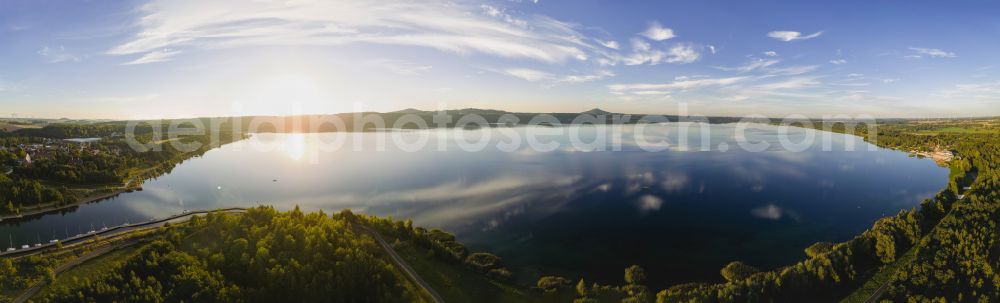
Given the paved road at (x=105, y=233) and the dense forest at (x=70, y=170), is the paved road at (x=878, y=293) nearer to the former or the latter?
the paved road at (x=105, y=233)

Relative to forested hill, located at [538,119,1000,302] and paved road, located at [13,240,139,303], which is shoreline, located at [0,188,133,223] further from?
forested hill, located at [538,119,1000,302]

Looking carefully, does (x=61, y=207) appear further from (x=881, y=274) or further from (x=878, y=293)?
(x=881, y=274)

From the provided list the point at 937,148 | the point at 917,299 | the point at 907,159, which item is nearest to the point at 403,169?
the point at 917,299

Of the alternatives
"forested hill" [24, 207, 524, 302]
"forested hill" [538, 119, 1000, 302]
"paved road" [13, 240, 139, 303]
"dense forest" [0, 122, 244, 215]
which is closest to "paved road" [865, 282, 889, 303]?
"forested hill" [538, 119, 1000, 302]

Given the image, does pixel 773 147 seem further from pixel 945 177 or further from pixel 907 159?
pixel 945 177

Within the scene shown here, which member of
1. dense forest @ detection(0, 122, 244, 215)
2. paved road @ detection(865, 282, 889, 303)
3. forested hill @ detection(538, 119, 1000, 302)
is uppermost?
dense forest @ detection(0, 122, 244, 215)

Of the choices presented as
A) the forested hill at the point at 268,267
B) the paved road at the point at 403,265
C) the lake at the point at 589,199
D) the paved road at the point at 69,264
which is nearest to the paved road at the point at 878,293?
the lake at the point at 589,199
